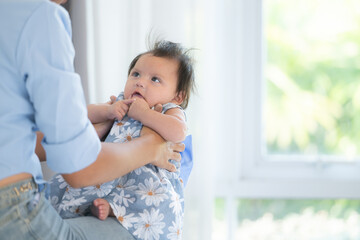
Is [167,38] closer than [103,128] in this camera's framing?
No

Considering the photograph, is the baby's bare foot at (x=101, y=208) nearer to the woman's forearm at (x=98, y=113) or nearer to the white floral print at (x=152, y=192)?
the white floral print at (x=152, y=192)

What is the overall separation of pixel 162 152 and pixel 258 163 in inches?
48.0

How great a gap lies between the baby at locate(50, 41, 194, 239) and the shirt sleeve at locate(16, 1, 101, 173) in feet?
0.91

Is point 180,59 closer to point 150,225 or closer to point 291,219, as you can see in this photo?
point 150,225

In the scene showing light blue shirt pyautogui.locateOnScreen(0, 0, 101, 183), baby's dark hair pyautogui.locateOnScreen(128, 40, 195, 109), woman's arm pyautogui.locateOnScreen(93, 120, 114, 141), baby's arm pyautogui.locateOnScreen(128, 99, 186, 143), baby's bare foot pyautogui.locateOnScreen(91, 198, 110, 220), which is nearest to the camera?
light blue shirt pyautogui.locateOnScreen(0, 0, 101, 183)

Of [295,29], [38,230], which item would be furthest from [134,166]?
[295,29]

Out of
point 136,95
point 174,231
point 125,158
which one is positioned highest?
point 136,95

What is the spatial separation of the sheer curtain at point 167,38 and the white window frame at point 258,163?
0.23m

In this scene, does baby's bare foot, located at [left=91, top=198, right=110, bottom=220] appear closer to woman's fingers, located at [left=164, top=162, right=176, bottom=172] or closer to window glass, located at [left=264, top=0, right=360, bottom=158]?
woman's fingers, located at [left=164, top=162, right=176, bottom=172]

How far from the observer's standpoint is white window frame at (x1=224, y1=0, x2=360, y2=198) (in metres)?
2.22

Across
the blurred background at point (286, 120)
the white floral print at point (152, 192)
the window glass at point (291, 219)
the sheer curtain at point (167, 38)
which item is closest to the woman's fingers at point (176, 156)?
the white floral print at point (152, 192)

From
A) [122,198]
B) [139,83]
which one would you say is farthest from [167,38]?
[122,198]

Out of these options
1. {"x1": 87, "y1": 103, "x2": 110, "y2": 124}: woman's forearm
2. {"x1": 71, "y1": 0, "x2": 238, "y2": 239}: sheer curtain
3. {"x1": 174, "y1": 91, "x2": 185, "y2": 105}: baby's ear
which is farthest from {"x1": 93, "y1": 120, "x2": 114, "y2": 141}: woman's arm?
{"x1": 71, "y1": 0, "x2": 238, "y2": 239}: sheer curtain

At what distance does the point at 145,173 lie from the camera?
1.16 meters
